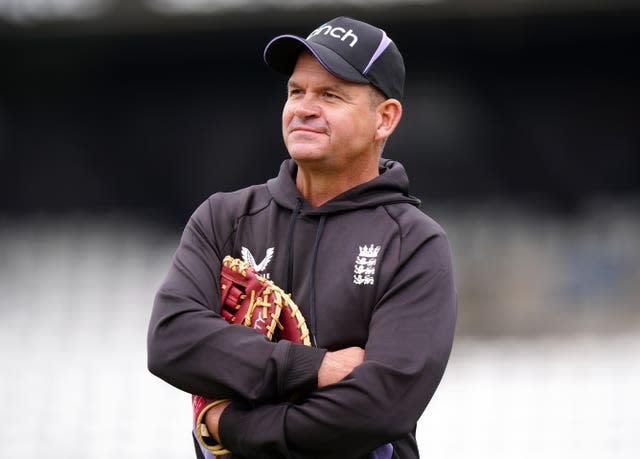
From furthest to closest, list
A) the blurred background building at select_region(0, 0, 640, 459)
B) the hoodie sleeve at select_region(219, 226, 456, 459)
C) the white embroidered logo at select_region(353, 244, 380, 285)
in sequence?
the blurred background building at select_region(0, 0, 640, 459) → the white embroidered logo at select_region(353, 244, 380, 285) → the hoodie sleeve at select_region(219, 226, 456, 459)

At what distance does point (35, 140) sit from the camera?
6.23 metres

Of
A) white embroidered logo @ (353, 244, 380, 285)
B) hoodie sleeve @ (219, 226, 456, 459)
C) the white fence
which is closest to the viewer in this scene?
hoodie sleeve @ (219, 226, 456, 459)

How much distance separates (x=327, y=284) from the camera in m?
1.80

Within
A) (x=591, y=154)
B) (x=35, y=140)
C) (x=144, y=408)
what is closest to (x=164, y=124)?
(x=35, y=140)

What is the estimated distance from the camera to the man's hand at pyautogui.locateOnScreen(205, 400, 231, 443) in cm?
174

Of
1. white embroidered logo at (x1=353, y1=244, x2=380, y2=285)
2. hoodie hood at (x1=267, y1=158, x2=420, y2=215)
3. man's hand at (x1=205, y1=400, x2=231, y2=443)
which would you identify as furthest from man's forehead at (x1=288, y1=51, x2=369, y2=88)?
man's hand at (x1=205, y1=400, x2=231, y2=443)

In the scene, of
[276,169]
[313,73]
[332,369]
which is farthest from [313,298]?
[276,169]

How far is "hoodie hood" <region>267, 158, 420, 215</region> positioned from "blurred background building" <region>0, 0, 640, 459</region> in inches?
138

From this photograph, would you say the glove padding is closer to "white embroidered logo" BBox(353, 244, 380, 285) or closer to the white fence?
"white embroidered logo" BBox(353, 244, 380, 285)

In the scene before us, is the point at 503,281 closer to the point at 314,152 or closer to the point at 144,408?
the point at 144,408

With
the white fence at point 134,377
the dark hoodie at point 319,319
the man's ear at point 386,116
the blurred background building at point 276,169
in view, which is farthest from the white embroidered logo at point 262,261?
the blurred background building at point 276,169

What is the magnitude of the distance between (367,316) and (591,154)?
14.7ft

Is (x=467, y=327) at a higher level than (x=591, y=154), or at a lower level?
lower

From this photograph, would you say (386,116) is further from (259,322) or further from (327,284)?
(259,322)
